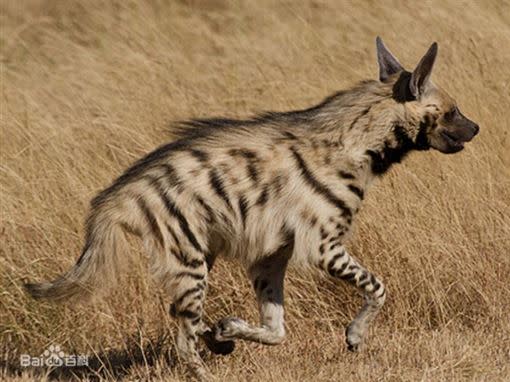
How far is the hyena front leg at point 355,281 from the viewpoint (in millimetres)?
5727

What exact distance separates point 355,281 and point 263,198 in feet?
1.93

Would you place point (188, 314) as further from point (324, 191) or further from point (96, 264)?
point (324, 191)

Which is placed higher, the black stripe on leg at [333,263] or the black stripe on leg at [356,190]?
the black stripe on leg at [356,190]

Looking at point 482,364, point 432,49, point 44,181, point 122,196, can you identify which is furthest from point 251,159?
point 44,181

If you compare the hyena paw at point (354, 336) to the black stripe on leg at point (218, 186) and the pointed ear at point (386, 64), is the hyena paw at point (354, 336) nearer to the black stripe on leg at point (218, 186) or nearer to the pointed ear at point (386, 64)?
the black stripe on leg at point (218, 186)

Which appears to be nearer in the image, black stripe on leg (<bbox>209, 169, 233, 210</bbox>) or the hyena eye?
black stripe on leg (<bbox>209, 169, 233, 210</bbox>)

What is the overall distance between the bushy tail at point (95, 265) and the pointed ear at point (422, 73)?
1581mm

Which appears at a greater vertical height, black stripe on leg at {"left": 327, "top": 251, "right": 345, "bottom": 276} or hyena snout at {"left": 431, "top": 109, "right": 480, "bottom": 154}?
hyena snout at {"left": 431, "top": 109, "right": 480, "bottom": 154}

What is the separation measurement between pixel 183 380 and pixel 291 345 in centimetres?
77

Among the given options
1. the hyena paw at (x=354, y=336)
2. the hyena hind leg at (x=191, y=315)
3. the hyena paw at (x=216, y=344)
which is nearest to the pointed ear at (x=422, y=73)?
the hyena paw at (x=354, y=336)

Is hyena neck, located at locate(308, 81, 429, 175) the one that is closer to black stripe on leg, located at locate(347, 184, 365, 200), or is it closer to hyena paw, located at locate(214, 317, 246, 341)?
black stripe on leg, located at locate(347, 184, 365, 200)

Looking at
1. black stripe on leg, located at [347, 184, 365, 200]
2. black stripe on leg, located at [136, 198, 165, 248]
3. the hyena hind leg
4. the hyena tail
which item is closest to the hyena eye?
black stripe on leg, located at [347, 184, 365, 200]

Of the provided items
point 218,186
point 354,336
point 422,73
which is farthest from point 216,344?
point 422,73

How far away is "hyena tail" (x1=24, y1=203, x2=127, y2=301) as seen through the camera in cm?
557
